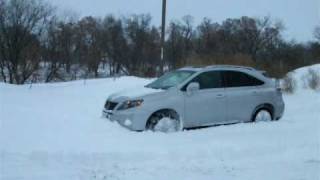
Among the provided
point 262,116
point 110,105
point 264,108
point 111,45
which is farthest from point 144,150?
point 111,45

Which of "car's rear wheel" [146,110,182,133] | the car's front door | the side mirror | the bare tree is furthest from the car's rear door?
the bare tree

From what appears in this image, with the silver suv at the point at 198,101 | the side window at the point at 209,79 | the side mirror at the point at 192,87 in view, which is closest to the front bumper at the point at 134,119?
the silver suv at the point at 198,101

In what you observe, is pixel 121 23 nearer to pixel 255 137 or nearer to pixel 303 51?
pixel 303 51

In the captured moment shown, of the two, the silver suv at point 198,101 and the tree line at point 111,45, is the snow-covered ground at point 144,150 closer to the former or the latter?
the silver suv at point 198,101

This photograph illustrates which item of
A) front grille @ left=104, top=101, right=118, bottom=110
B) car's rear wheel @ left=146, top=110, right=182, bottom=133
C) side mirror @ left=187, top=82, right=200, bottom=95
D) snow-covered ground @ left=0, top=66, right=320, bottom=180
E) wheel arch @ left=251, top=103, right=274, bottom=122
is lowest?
snow-covered ground @ left=0, top=66, right=320, bottom=180

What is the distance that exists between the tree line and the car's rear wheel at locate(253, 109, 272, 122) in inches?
1981

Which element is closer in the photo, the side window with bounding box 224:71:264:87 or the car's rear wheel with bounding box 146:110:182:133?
the car's rear wheel with bounding box 146:110:182:133

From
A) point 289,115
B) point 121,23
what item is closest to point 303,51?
point 121,23

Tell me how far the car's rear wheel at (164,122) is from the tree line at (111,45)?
50990 mm

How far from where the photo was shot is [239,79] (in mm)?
11961

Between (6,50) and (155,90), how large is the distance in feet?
173

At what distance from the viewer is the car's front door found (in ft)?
36.1

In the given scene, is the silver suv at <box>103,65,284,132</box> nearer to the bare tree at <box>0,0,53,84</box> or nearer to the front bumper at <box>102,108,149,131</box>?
the front bumper at <box>102,108,149,131</box>

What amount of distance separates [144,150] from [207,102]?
2.98 m
